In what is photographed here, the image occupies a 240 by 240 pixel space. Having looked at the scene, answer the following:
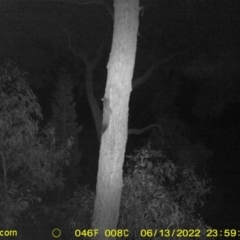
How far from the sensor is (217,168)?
2281 cm

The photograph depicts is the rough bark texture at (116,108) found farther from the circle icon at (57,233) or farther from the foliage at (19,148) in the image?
the circle icon at (57,233)

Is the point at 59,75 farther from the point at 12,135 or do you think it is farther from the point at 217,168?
the point at 12,135

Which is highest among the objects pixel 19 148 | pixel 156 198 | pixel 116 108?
pixel 116 108

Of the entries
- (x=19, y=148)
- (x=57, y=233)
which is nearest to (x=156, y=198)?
(x=19, y=148)

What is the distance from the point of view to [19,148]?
7566 millimetres

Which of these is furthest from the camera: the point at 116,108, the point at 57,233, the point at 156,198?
the point at 57,233

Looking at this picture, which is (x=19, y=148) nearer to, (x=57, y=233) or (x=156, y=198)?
(x=156, y=198)

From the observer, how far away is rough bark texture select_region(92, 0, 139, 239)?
546 cm

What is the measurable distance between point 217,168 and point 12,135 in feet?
55.2

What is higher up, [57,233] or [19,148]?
[19,148]

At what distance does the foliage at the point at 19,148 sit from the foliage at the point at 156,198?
60.4 inches

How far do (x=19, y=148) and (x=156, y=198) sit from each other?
235 centimetres

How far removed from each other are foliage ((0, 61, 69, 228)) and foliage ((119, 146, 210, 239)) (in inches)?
60.4

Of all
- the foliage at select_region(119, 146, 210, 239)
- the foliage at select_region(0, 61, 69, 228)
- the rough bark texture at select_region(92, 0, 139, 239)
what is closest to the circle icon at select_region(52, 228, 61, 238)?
the foliage at select_region(0, 61, 69, 228)
